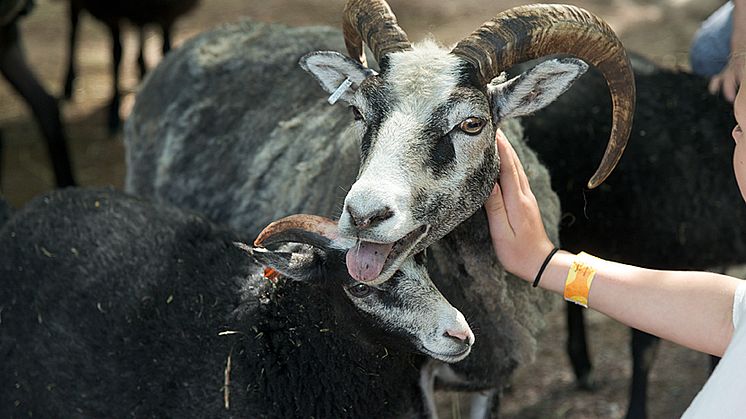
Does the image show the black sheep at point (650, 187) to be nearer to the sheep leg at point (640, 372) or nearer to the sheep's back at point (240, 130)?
the sheep leg at point (640, 372)

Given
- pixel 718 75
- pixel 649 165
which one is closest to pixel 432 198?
pixel 649 165

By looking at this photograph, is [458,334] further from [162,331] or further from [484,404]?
[484,404]

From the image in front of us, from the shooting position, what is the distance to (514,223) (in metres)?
3.08

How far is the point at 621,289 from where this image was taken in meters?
2.70

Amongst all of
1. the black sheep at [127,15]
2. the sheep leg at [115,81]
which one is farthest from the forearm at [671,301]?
the sheep leg at [115,81]

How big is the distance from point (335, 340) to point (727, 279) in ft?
4.26

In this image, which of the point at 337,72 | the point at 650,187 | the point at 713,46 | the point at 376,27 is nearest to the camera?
the point at 376,27

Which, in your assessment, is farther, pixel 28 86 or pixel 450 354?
pixel 28 86

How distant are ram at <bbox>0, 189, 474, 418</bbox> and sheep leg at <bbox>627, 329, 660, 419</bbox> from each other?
1.55 m

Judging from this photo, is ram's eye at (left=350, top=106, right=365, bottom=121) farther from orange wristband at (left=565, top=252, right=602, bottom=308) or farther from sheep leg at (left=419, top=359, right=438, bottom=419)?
sheep leg at (left=419, top=359, right=438, bottom=419)

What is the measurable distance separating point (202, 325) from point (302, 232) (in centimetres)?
62

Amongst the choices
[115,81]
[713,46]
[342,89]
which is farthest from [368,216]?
[115,81]

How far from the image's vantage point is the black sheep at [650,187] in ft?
14.5

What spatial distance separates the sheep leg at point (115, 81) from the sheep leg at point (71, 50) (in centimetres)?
55
